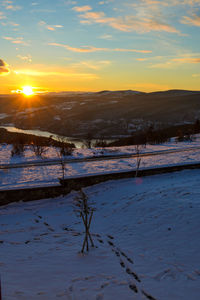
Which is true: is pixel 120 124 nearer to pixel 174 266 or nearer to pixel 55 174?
pixel 55 174

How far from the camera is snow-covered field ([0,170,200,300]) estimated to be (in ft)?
20.5

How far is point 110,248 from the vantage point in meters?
8.44

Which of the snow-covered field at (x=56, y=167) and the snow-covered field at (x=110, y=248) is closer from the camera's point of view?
the snow-covered field at (x=110, y=248)

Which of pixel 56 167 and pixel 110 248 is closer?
pixel 110 248

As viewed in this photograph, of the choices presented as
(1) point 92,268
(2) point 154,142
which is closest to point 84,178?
(1) point 92,268

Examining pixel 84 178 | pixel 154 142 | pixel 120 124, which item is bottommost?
pixel 84 178

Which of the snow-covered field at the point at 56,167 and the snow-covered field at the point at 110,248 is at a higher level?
the snow-covered field at the point at 56,167

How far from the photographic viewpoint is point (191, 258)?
24.2ft

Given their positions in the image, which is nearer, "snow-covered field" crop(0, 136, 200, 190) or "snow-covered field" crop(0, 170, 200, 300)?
"snow-covered field" crop(0, 170, 200, 300)

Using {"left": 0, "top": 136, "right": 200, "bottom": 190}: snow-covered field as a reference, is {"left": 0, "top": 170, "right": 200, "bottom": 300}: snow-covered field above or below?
below

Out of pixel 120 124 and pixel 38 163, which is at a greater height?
pixel 120 124

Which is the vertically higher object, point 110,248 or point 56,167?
point 56,167

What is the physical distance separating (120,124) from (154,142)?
79.5 meters

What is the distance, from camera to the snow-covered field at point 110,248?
6262 mm
